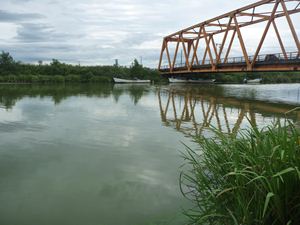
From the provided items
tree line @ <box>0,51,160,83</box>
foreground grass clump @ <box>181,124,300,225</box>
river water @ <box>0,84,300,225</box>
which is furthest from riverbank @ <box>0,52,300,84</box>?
foreground grass clump @ <box>181,124,300,225</box>

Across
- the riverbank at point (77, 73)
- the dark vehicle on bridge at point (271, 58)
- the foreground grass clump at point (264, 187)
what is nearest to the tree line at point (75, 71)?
the riverbank at point (77, 73)

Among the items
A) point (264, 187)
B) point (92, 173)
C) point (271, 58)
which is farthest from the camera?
point (271, 58)

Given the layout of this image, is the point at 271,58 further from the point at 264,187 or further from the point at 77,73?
the point at 77,73

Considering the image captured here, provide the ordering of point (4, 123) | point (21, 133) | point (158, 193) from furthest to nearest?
1. point (4, 123)
2. point (21, 133)
3. point (158, 193)

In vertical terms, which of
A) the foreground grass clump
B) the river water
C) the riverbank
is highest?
the riverbank

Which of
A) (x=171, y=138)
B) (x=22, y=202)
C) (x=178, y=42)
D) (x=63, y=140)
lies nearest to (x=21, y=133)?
(x=63, y=140)

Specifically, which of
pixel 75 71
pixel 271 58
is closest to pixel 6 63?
pixel 75 71

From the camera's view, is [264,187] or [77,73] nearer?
[264,187]

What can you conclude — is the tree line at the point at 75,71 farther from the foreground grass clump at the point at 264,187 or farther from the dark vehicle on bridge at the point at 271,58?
the foreground grass clump at the point at 264,187

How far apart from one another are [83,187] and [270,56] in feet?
89.2

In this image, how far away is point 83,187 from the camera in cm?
612

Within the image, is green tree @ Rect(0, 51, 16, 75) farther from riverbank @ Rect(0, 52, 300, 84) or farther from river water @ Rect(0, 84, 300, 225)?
river water @ Rect(0, 84, 300, 225)

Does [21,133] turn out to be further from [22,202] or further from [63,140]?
[22,202]

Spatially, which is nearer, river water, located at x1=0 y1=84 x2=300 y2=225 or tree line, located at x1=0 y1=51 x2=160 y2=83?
river water, located at x1=0 y1=84 x2=300 y2=225
